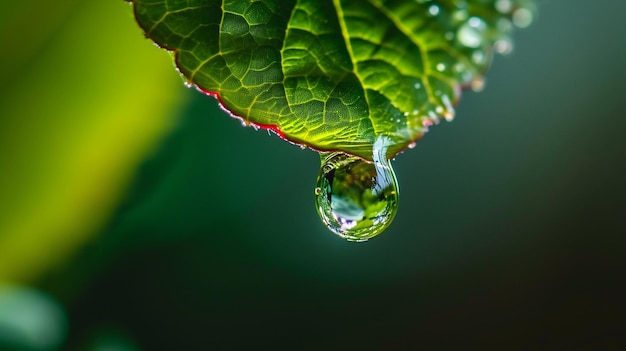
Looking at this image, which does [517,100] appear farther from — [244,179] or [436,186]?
[244,179]

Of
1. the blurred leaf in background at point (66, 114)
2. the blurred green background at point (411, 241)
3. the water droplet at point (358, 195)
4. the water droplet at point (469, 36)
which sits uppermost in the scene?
the blurred green background at point (411, 241)

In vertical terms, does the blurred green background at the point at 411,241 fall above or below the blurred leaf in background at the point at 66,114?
above

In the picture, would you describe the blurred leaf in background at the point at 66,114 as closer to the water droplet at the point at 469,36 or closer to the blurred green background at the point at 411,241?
the blurred green background at the point at 411,241

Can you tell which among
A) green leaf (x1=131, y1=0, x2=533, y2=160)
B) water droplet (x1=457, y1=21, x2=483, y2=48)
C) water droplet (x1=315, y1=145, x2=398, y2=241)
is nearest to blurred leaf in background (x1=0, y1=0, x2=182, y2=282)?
water droplet (x1=315, y1=145, x2=398, y2=241)

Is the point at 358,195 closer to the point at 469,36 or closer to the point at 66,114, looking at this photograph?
the point at 469,36

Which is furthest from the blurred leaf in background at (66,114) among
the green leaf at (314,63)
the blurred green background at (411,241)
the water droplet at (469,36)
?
the water droplet at (469,36)

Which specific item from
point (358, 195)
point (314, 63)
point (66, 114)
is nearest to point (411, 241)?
point (66, 114)

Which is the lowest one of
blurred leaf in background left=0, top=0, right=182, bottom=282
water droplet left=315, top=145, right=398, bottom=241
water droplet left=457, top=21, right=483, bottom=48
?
water droplet left=457, top=21, right=483, bottom=48

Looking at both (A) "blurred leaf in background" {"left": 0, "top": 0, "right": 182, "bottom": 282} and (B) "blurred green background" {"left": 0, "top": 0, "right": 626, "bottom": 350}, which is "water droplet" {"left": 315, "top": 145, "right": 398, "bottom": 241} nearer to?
(A) "blurred leaf in background" {"left": 0, "top": 0, "right": 182, "bottom": 282}
